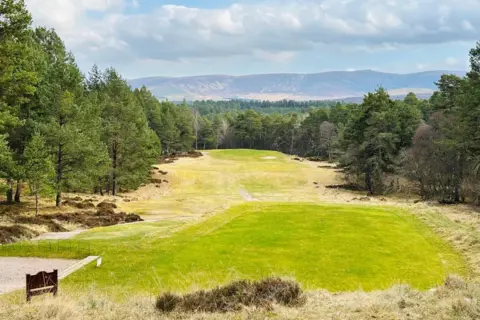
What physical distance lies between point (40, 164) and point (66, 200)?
12.1 meters

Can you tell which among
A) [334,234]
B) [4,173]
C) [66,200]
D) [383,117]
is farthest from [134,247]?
[383,117]

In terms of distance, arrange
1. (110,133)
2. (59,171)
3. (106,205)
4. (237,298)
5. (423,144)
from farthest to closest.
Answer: (110,133)
(423,144)
(106,205)
(59,171)
(237,298)

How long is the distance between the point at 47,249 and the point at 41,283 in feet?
38.3

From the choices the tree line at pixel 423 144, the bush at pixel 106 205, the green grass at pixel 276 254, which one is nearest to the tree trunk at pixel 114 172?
the bush at pixel 106 205

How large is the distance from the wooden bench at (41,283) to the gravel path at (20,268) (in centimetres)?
548

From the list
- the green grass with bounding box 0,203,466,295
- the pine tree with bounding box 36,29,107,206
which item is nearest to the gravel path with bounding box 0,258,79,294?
the green grass with bounding box 0,203,466,295

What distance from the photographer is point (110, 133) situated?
53312 mm

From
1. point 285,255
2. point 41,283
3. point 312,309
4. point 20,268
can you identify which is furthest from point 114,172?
point 312,309

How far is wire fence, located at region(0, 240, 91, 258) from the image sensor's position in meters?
21.5

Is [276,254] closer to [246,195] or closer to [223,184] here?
[246,195]

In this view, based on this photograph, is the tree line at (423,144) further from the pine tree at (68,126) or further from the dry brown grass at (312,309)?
the pine tree at (68,126)

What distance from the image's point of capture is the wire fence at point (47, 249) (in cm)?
2152

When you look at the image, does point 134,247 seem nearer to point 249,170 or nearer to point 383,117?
point 383,117

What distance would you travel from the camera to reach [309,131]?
429 feet
